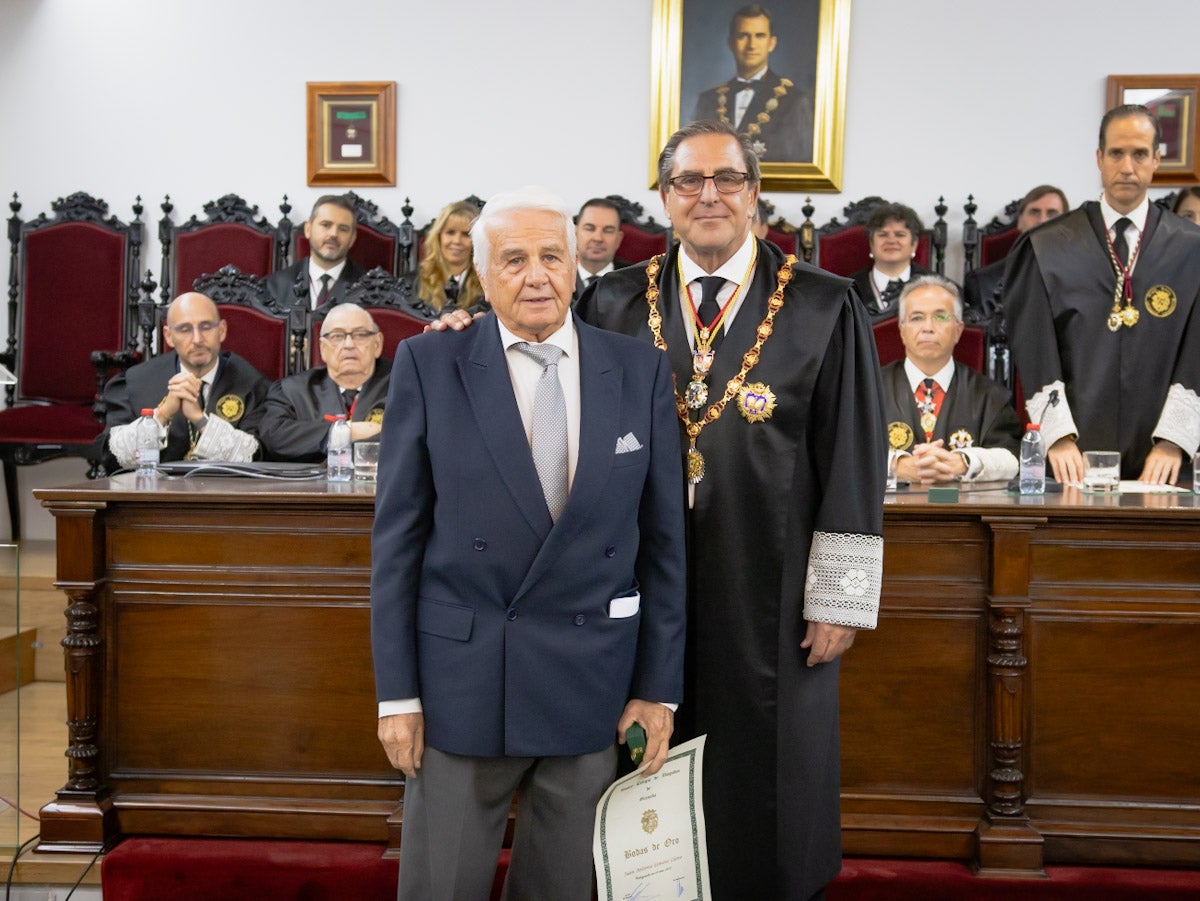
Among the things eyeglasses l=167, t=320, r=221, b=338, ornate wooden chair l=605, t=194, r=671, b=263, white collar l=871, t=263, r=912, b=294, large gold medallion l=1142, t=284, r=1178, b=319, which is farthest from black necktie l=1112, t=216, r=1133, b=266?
eyeglasses l=167, t=320, r=221, b=338

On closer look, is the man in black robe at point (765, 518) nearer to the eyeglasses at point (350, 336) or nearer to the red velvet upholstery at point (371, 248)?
the eyeglasses at point (350, 336)

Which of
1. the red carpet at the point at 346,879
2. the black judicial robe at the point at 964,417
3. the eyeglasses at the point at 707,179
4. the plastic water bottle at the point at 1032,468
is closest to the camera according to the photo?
the eyeglasses at the point at 707,179

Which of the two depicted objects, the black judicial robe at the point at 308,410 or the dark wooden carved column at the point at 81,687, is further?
the black judicial robe at the point at 308,410

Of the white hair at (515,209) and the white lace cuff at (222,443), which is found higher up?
the white hair at (515,209)

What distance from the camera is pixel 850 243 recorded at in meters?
5.80

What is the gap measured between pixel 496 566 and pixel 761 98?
4.92 metres

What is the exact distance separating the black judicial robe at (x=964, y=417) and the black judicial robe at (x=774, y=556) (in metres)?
1.65

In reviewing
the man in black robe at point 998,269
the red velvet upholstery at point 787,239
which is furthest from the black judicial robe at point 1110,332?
the red velvet upholstery at point 787,239

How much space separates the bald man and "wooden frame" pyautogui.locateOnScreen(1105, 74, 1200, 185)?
4.50 meters

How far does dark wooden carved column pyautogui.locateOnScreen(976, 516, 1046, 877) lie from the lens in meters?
2.52

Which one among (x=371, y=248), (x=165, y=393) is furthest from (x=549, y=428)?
(x=371, y=248)

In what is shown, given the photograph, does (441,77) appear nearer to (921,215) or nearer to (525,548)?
(921,215)

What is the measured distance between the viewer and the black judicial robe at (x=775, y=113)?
19.7 ft

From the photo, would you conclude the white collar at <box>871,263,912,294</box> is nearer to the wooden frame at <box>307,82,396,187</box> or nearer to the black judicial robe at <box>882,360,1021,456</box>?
the black judicial robe at <box>882,360,1021,456</box>
